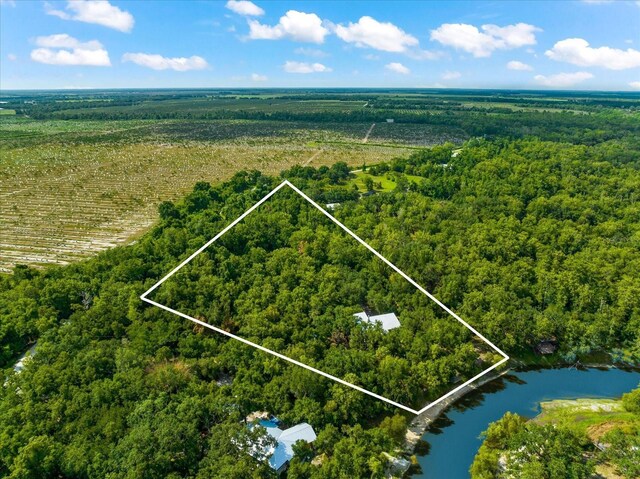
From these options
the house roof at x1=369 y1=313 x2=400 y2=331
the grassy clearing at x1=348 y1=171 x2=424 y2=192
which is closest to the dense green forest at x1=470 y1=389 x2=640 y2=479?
the house roof at x1=369 y1=313 x2=400 y2=331

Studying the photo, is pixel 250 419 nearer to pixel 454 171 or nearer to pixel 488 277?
pixel 488 277

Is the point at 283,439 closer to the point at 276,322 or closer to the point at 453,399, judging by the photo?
the point at 276,322

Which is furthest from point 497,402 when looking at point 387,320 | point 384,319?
point 384,319

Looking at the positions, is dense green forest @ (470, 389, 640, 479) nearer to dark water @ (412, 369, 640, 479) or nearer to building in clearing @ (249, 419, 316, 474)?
dark water @ (412, 369, 640, 479)

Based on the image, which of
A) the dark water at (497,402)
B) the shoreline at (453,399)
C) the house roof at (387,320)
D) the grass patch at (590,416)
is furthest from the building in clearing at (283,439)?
the grass patch at (590,416)

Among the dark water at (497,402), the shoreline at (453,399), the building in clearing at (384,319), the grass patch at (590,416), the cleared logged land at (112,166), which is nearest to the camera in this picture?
the dark water at (497,402)

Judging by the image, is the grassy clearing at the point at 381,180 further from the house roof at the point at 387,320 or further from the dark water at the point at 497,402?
the dark water at the point at 497,402
